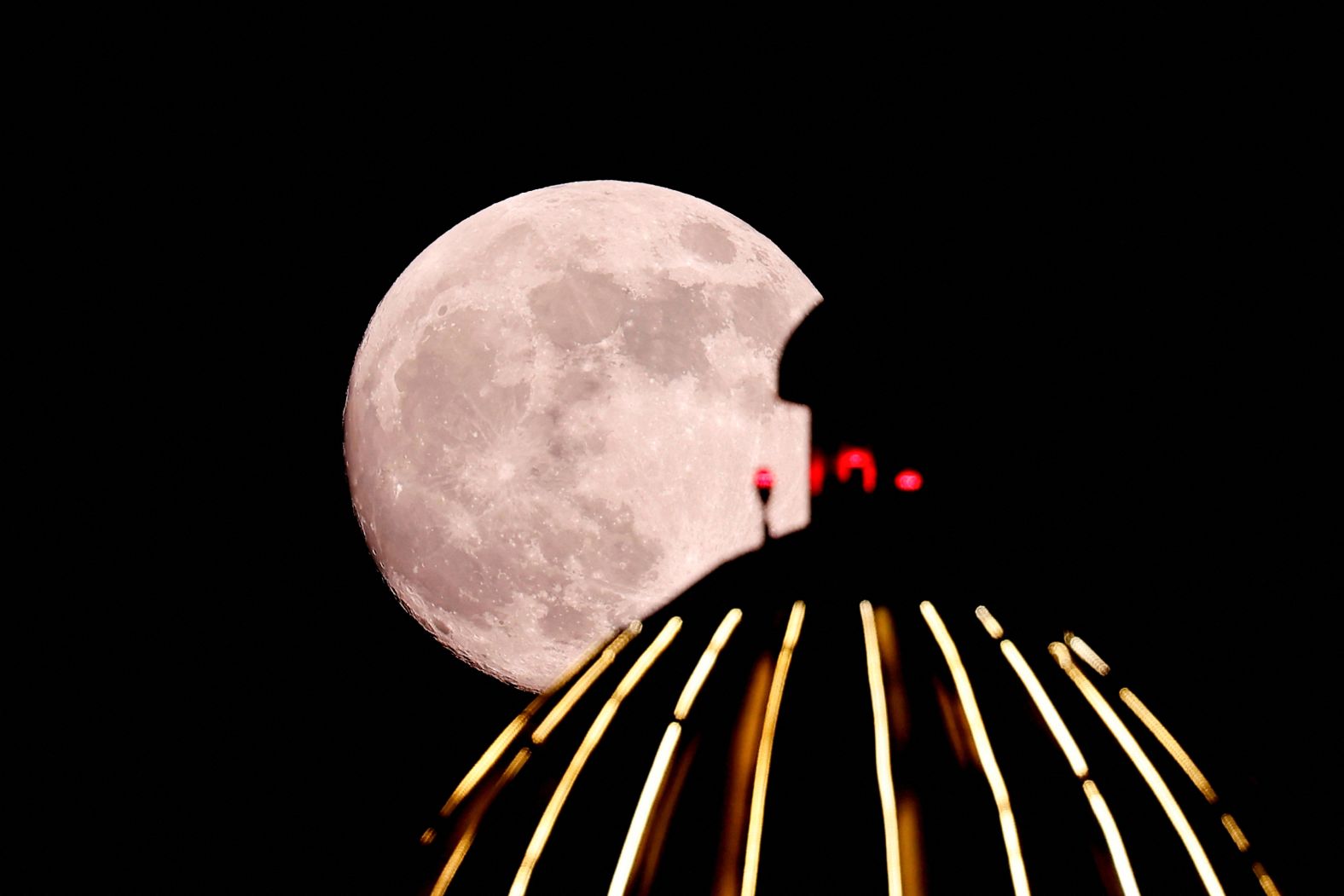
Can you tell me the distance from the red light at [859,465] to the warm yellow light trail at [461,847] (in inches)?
98.1

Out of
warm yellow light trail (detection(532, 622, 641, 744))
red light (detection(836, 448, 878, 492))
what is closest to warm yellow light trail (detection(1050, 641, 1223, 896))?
warm yellow light trail (detection(532, 622, 641, 744))

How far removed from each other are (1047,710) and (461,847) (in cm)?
210

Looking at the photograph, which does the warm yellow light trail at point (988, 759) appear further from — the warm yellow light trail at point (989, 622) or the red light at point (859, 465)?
the red light at point (859, 465)

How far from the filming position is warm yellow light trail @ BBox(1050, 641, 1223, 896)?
2.52m

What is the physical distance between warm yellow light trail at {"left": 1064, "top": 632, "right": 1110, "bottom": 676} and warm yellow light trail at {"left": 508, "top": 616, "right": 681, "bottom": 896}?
1619 mm

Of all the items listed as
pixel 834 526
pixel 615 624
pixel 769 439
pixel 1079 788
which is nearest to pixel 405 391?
pixel 615 624

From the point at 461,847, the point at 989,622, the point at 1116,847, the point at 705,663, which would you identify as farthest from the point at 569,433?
the point at 1116,847

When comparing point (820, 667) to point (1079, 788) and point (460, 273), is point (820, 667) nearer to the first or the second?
point (1079, 788)

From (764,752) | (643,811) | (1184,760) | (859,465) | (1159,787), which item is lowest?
(643,811)

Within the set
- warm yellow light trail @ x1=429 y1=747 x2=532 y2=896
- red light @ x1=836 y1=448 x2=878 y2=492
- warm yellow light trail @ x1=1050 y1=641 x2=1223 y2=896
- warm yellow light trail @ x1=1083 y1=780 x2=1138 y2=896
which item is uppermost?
red light @ x1=836 y1=448 x2=878 y2=492

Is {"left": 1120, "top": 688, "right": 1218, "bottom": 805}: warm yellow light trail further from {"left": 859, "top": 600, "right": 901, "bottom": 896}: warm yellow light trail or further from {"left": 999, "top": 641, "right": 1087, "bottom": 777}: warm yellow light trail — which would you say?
{"left": 859, "top": 600, "right": 901, "bottom": 896}: warm yellow light trail

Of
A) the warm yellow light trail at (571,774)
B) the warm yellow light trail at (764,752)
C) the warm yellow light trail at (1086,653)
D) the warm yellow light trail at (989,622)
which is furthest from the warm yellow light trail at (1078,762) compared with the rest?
the warm yellow light trail at (571,774)

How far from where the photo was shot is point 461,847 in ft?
9.69

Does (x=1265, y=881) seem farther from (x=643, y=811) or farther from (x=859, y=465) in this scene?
(x=859, y=465)
